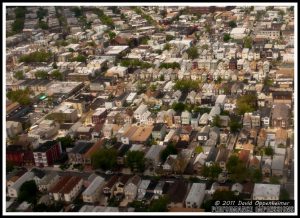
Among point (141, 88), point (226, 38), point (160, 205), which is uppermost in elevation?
point (160, 205)

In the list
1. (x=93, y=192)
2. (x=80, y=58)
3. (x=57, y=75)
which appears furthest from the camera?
(x=80, y=58)

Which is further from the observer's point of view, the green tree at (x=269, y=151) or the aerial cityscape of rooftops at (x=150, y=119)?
the green tree at (x=269, y=151)

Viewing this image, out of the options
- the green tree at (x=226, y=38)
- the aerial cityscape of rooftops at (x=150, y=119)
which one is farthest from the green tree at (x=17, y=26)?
the green tree at (x=226, y=38)

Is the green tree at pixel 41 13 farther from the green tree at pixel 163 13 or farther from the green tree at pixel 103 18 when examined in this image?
the green tree at pixel 163 13

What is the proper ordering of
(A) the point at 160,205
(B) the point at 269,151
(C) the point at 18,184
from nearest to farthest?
1. (A) the point at 160,205
2. (C) the point at 18,184
3. (B) the point at 269,151

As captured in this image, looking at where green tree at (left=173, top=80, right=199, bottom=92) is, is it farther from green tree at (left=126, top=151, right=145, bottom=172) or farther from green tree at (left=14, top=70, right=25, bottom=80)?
green tree at (left=14, top=70, right=25, bottom=80)

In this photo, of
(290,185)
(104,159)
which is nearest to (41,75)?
(104,159)

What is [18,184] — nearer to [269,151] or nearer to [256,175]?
[256,175]
